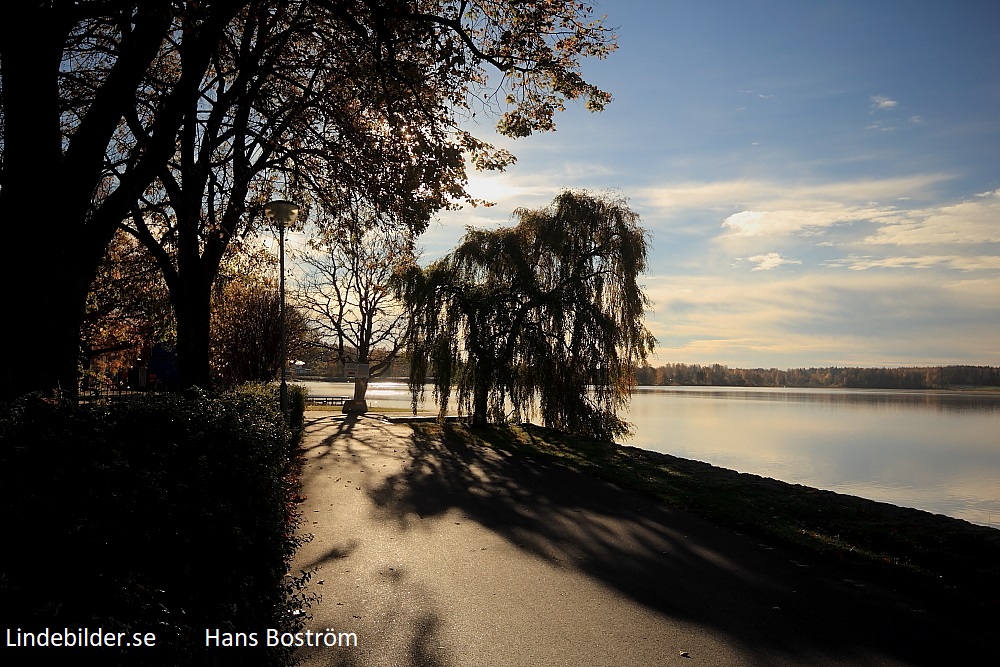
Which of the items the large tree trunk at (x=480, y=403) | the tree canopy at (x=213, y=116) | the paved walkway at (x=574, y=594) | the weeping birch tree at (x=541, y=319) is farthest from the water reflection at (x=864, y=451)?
the tree canopy at (x=213, y=116)

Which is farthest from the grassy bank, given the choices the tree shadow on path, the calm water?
the calm water

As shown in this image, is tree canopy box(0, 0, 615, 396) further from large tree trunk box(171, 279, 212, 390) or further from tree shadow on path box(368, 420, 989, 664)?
tree shadow on path box(368, 420, 989, 664)

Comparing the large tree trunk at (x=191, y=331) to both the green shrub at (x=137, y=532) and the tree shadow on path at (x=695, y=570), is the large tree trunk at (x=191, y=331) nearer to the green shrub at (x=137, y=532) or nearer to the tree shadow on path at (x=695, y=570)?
the tree shadow on path at (x=695, y=570)

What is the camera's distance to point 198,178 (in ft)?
43.9

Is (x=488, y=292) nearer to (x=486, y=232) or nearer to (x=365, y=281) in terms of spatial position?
(x=486, y=232)

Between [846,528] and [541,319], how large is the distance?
14.4 m

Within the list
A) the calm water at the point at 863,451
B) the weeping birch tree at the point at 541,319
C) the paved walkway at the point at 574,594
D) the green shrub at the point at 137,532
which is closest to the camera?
the green shrub at the point at 137,532

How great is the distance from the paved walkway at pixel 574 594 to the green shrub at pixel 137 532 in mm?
978

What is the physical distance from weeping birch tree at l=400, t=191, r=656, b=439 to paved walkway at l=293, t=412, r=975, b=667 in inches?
457

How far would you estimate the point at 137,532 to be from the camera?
3.39 meters

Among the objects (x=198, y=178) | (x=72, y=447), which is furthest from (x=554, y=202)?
(x=72, y=447)

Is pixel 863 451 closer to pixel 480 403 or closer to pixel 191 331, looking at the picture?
pixel 480 403

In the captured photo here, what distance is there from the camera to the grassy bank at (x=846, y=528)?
6.53 metres

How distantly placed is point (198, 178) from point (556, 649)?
1173cm
